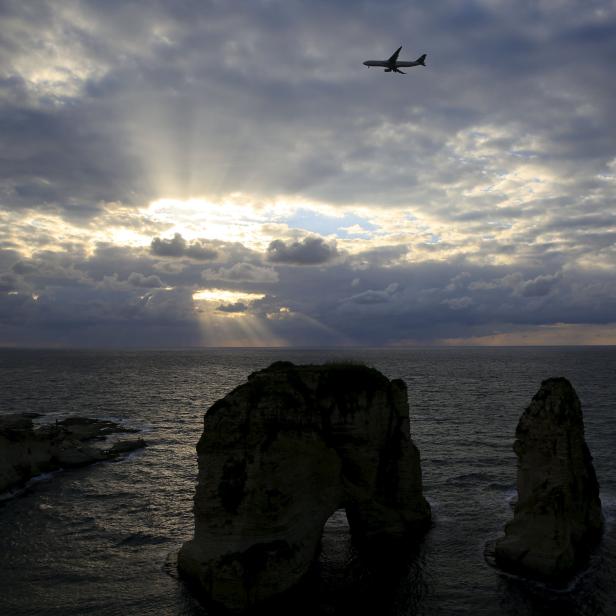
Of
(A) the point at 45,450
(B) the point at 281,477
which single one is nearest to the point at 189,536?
(B) the point at 281,477

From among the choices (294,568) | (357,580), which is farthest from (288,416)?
(357,580)

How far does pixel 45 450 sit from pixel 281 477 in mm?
34673

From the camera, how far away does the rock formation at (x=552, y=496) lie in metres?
27.0

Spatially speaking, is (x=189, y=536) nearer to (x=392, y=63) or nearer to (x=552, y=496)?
(x=552, y=496)

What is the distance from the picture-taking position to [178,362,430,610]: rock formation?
78.8 feet

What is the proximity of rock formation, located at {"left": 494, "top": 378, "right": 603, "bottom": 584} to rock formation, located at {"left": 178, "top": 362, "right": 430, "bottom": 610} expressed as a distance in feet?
22.1

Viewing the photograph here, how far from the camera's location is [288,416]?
26.1 m

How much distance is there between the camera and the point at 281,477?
25250 mm

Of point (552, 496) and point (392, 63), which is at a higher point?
point (392, 63)

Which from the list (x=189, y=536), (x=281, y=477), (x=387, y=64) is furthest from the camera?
(x=387, y=64)

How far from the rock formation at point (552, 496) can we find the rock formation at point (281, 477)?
6724 mm

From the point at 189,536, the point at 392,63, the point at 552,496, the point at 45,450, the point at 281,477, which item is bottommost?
the point at 189,536

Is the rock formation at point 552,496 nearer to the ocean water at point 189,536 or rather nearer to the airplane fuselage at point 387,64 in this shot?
the ocean water at point 189,536

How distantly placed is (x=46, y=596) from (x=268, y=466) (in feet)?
41.3
